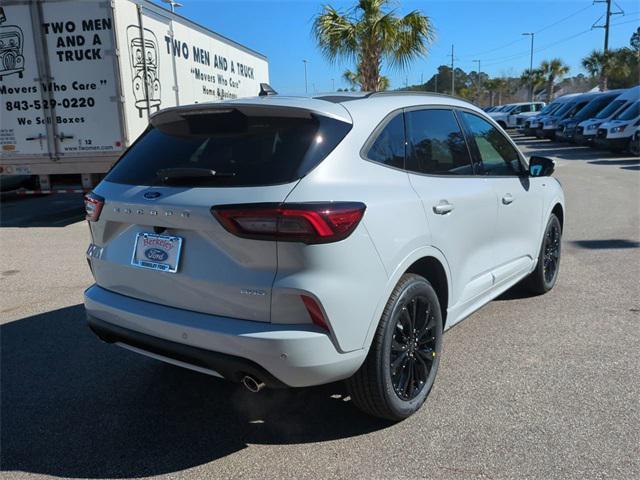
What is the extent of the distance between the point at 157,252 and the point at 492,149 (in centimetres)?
274

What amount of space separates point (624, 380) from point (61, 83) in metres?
8.95

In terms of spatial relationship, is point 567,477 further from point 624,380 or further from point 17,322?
point 17,322

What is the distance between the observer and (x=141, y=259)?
290 centimetres

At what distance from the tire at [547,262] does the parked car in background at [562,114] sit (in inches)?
903

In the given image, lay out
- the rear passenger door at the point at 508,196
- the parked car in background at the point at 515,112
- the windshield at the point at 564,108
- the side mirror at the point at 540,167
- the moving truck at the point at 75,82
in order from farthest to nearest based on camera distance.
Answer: the parked car in background at the point at 515,112, the windshield at the point at 564,108, the moving truck at the point at 75,82, the side mirror at the point at 540,167, the rear passenger door at the point at 508,196

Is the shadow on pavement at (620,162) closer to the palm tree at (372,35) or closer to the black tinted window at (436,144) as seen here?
the palm tree at (372,35)

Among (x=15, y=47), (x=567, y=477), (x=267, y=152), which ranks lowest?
(x=567, y=477)

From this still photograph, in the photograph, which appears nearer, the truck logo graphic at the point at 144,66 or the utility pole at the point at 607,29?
the truck logo graphic at the point at 144,66

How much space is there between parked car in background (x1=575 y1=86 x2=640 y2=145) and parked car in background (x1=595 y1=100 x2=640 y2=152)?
1.08 meters

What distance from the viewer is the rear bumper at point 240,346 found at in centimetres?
254

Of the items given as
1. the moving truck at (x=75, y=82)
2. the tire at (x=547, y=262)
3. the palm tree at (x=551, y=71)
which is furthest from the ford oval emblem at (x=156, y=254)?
the palm tree at (x=551, y=71)

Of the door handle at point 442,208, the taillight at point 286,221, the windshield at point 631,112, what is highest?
the windshield at point 631,112

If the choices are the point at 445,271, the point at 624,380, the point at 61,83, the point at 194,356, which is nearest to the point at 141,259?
the point at 194,356

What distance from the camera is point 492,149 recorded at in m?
4.35
